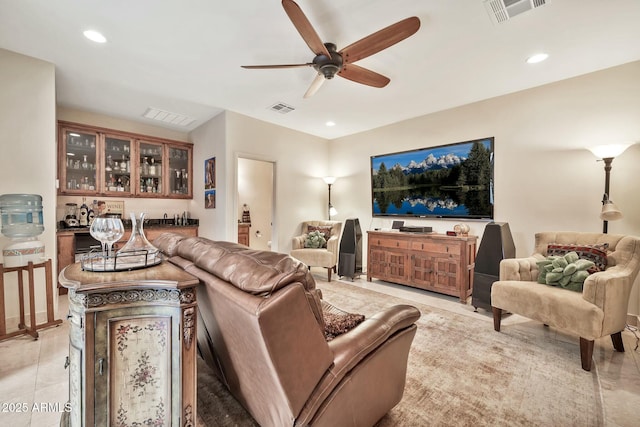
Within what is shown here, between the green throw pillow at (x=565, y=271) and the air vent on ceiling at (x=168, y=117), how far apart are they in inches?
198

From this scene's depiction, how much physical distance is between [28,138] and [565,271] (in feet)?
17.0

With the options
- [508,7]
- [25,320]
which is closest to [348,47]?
[508,7]

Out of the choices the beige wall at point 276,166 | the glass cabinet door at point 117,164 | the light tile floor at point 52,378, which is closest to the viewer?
the light tile floor at point 52,378

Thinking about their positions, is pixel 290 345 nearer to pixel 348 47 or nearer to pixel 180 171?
pixel 348 47

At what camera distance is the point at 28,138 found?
2668 mm

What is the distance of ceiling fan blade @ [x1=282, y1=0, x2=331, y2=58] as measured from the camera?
5.47ft

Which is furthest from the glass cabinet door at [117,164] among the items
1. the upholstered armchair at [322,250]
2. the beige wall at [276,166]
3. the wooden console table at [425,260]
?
the wooden console table at [425,260]

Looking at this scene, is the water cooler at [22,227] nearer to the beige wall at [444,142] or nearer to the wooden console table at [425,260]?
the beige wall at [444,142]

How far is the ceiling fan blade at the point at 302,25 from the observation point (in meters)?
1.67

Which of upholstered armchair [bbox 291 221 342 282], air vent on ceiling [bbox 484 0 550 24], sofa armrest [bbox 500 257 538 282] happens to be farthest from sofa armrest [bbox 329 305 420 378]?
upholstered armchair [bbox 291 221 342 282]

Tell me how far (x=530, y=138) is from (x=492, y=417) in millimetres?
3215

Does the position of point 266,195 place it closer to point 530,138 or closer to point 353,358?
point 530,138

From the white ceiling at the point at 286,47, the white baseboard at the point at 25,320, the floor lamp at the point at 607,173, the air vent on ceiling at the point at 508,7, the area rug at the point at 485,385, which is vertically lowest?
the area rug at the point at 485,385

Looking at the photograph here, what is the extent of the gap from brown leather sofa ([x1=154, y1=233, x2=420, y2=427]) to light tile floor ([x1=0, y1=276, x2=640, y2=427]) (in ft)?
3.89
